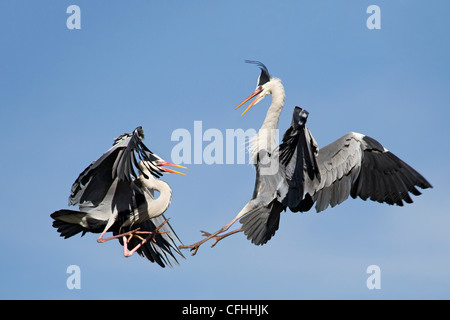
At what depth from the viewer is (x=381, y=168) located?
34.6ft

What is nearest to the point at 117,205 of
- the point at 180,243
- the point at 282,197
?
the point at 180,243

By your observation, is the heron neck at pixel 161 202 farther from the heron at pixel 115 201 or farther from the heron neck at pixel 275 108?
the heron neck at pixel 275 108

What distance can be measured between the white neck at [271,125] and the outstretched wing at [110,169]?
138 cm

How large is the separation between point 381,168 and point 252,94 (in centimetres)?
212

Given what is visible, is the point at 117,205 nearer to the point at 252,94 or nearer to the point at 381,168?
the point at 252,94

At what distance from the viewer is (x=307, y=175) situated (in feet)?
32.8

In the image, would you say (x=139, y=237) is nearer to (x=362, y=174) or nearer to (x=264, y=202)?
(x=264, y=202)

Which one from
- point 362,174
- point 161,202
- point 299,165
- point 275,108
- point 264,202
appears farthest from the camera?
point 275,108

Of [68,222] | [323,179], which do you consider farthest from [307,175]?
[68,222]

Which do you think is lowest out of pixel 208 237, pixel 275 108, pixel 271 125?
pixel 208 237

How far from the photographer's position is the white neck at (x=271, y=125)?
1029 centimetres

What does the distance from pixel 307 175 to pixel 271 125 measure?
0.98m

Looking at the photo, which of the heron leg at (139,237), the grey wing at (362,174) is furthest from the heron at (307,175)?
the heron leg at (139,237)

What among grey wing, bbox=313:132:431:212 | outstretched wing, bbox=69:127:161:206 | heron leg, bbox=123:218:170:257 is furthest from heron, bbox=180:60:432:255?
outstretched wing, bbox=69:127:161:206
